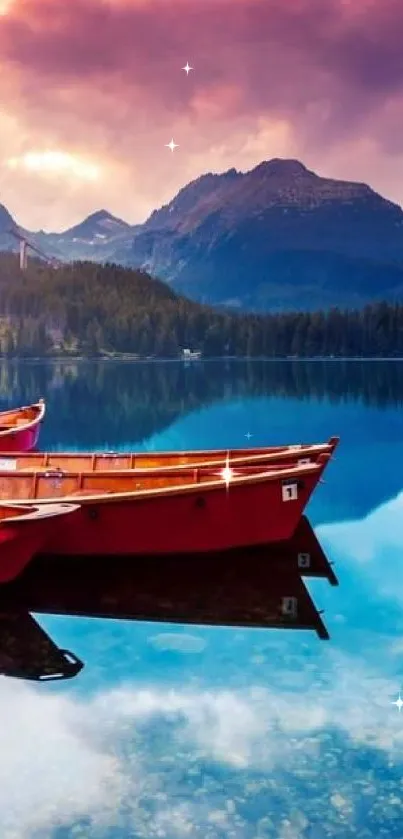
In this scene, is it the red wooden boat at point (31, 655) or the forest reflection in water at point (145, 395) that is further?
the forest reflection in water at point (145, 395)

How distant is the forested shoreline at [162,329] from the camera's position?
6078 inches

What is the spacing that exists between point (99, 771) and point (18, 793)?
2.68ft

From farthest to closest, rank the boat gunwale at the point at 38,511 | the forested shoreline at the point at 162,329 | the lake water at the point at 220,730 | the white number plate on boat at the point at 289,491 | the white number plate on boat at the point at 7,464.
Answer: the forested shoreline at the point at 162,329 < the white number plate on boat at the point at 7,464 < the white number plate on boat at the point at 289,491 < the boat gunwale at the point at 38,511 < the lake water at the point at 220,730

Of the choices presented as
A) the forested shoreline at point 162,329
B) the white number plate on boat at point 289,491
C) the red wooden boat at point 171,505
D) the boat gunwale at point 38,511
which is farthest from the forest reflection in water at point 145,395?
the forested shoreline at point 162,329

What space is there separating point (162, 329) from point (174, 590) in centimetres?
15021

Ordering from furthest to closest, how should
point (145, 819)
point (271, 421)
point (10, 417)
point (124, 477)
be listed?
point (271, 421) < point (10, 417) < point (124, 477) < point (145, 819)

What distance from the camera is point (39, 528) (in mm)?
12500

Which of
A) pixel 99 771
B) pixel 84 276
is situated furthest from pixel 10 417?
pixel 84 276

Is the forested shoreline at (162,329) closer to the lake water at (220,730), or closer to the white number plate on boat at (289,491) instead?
the white number plate on boat at (289,491)

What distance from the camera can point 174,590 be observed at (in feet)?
46.3

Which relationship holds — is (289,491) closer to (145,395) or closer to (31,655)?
(31,655)

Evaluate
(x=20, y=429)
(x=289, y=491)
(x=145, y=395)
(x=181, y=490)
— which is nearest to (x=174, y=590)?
(x=181, y=490)

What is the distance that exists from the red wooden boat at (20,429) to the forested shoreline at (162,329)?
12614 cm

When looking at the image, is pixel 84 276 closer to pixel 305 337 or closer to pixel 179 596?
pixel 305 337
